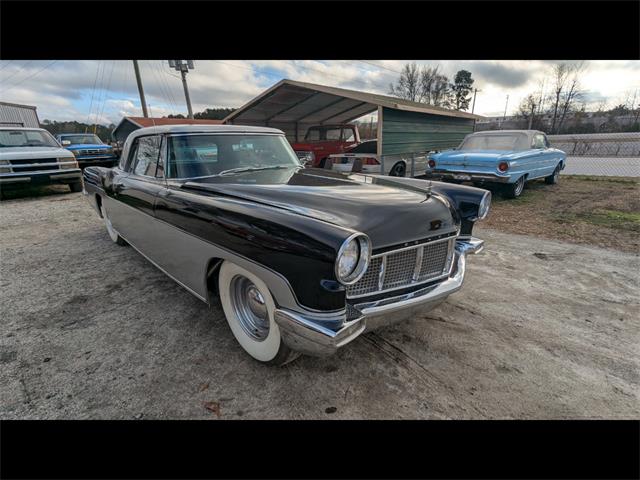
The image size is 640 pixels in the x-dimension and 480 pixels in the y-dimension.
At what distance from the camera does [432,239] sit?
239 centimetres

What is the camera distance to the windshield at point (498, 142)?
872 centimetres

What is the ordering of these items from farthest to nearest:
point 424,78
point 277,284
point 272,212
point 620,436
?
point 424,78
point 272,212
point 277,284
point 620,436

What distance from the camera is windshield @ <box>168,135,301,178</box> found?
10.1 feet

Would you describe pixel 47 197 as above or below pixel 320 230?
below

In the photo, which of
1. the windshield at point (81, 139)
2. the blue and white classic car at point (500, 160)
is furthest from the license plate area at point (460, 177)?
the windshield at point (81, 139)

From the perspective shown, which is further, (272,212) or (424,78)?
(424,78)

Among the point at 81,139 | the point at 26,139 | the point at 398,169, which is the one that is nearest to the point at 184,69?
the point at 81,139

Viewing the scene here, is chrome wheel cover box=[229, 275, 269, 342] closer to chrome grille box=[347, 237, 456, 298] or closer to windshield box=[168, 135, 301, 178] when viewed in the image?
chrome grille box=[347, 237, 456, 298]

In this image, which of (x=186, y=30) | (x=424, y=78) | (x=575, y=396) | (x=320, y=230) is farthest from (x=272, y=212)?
(x=424, y=78)

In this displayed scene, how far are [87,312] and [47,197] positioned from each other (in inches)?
332

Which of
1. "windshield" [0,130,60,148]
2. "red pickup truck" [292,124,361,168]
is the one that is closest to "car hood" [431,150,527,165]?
"red pickup truck" [292,124,361,168]

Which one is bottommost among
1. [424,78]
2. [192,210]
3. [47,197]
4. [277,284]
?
[47,197]

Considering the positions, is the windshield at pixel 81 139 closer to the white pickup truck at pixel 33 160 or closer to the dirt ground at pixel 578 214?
the white pickup truck at pixel 33 160

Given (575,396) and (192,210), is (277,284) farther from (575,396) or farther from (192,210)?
(575,396)
